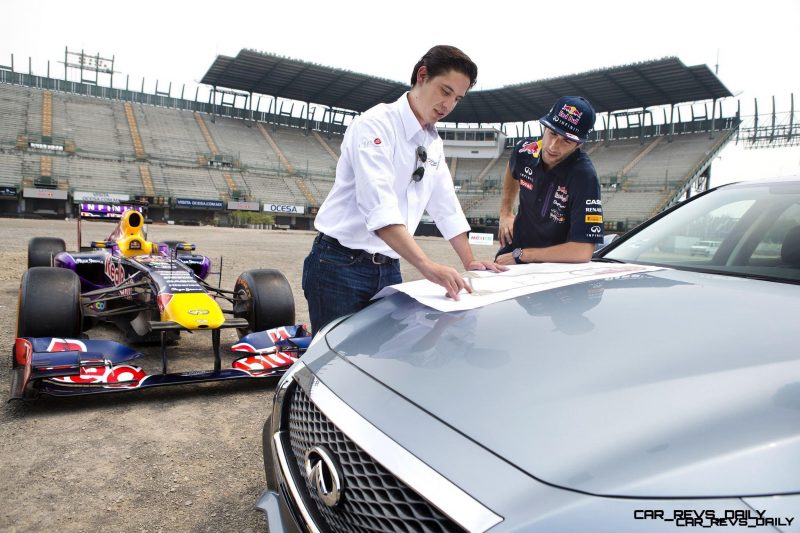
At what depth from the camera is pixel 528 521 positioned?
72cm

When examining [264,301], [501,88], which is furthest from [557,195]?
[501,88]

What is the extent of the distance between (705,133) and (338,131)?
32.6 metres

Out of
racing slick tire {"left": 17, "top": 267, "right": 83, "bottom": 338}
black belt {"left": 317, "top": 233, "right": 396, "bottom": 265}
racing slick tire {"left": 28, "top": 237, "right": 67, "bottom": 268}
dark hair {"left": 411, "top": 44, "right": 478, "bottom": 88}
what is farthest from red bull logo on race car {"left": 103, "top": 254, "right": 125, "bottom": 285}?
dark hair {"left": 411, "top": 44, "right": 478, "bottom": 88}

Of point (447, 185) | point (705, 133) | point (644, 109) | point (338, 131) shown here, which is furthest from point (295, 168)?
point (447, 185)

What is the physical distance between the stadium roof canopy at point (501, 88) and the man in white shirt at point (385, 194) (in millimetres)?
37891

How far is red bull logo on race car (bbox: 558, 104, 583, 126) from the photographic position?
2383mm

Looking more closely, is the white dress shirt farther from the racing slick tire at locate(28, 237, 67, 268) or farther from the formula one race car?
the racing slick tire at locate(28, 237, 67, 268)

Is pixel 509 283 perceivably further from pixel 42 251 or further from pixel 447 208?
pixel 42 251

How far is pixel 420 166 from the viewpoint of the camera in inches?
82.7

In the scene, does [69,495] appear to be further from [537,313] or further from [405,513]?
[537,313]

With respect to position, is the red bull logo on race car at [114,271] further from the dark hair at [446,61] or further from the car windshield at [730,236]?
the car windshield at [730,236]

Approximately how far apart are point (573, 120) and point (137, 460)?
8.38 feet

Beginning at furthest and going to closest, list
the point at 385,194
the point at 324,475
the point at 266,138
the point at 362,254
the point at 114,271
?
the point at 266,138
the point at 114,271
the point at 362,254
the point at 385,194
the point at 324,475

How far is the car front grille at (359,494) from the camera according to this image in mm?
865
